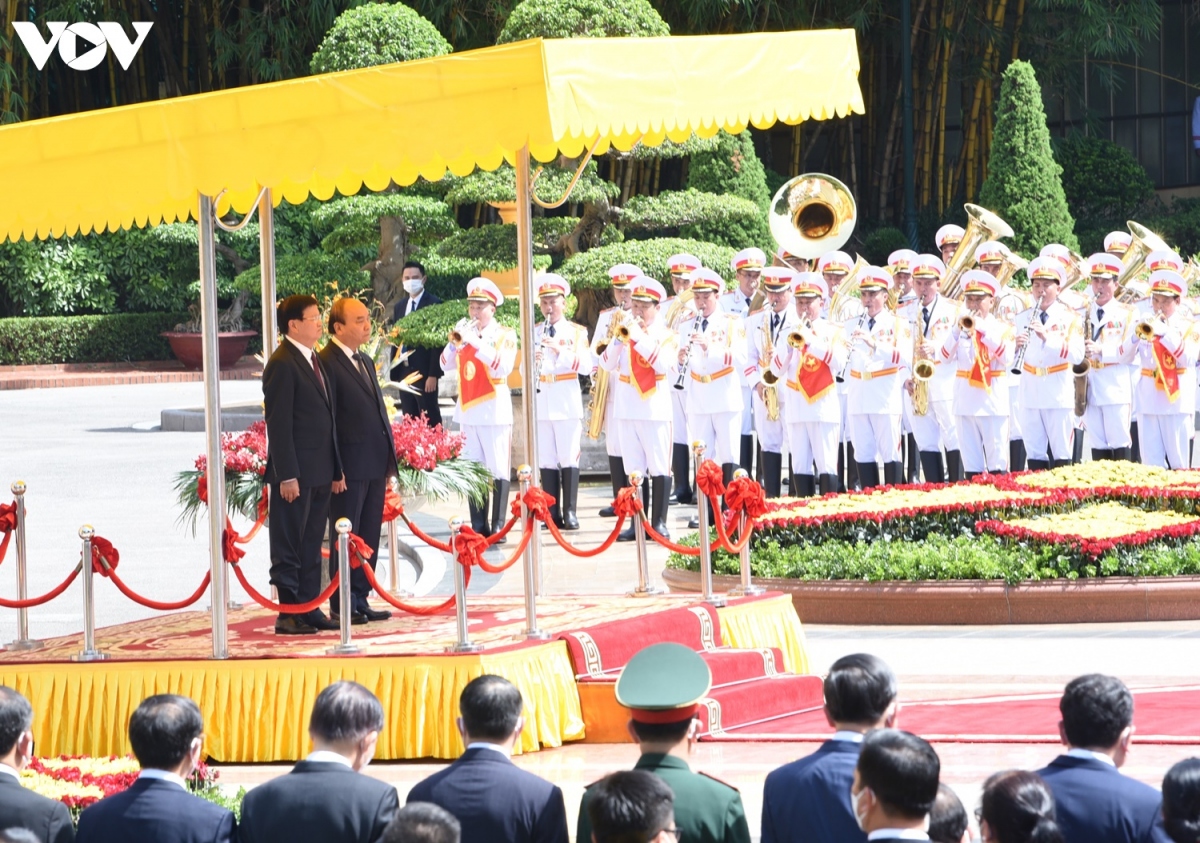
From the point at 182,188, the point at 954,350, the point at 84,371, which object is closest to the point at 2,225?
the point at 182,188

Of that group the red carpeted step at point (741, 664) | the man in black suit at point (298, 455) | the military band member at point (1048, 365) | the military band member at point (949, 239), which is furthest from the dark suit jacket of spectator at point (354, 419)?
the military band member at point (949, 239)

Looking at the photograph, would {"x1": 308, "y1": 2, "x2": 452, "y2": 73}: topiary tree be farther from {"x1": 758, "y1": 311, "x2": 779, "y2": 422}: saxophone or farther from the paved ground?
{"x1": 758, "y1": 311, "x2": 779, "y2": 422}: saxophone

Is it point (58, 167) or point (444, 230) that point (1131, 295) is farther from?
point (58, 167)

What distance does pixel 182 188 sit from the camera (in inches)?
340

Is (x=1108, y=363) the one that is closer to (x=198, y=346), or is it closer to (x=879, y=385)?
(x=879, y=385)

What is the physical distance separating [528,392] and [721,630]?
5.33 ft

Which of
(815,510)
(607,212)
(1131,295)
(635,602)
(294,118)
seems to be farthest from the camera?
(607,212)

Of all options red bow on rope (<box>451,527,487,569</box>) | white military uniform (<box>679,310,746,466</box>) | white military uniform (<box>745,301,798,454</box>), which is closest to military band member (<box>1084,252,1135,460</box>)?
white military uniform (<box>745,301,798,454</box>)

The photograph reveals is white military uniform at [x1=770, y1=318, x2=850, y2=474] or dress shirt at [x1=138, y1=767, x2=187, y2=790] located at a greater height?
white military uniform at [x1=770, y1=318, x2=850, y2=474]

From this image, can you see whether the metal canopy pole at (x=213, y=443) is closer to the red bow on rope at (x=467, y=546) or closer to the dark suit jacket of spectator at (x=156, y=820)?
the red bow on rope at (x=467, y=546)

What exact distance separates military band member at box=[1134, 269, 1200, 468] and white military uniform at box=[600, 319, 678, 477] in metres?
3.95

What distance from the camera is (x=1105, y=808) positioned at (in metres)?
4.75

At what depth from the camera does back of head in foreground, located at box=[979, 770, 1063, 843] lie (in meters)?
4.37

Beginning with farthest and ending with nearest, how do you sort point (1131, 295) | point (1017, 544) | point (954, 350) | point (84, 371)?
point (84, 371), point (1131, 295), point (954, 350), point (1017, 544)
